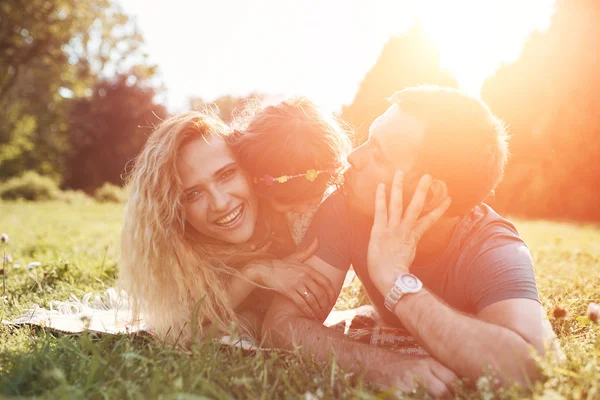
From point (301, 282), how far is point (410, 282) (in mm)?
776

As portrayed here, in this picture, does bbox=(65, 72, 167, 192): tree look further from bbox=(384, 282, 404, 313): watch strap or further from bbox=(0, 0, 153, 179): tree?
bbox=(384, 282, 404, 313): watch strap

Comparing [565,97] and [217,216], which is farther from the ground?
[565,97]

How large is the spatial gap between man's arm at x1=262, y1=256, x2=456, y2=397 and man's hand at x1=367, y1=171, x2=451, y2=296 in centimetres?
38

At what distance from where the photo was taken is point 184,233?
3.55 meters

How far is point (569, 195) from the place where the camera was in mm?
14945

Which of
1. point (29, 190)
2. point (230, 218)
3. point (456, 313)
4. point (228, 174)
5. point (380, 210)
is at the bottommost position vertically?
point (29, 190)

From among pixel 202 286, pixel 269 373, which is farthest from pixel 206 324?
pixel 269 373

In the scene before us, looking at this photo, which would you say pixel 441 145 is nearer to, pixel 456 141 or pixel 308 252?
pixel 456 141

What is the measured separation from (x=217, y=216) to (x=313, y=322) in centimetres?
100

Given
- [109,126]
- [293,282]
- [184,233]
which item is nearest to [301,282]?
[293,282]

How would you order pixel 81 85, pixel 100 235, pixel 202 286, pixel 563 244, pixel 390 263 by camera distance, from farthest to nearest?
pixel 81 85
pixel 100 235
pixel 563 244
pixel 202 286
pixel 390 263

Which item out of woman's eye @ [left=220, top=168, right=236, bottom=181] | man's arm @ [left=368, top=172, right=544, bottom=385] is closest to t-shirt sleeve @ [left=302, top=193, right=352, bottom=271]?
man's arm @ [left=368, top=172, right=544, bottom=385]

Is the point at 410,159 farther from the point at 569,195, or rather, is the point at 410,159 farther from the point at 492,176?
the point at 569,195

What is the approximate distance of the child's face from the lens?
3713mm
